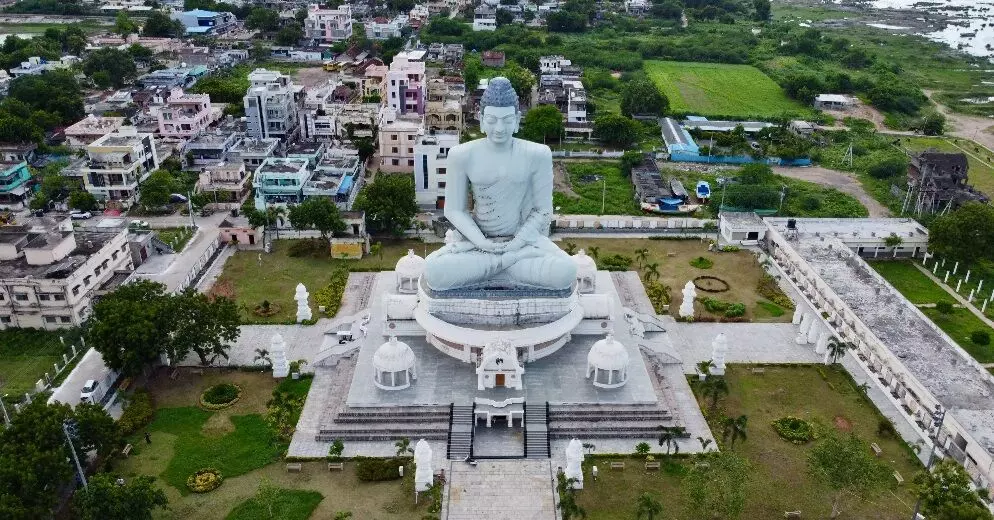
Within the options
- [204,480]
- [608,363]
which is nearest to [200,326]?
[204,480]

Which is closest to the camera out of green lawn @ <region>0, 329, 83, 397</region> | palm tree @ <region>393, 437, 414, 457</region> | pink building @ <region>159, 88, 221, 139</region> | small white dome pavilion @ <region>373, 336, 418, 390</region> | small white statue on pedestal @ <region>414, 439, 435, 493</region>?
small white statue on pedestal @ <region>414, 439, 435, 493</region>

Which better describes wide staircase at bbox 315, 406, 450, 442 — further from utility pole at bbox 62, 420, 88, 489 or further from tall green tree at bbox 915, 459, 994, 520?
tall green tree at bbox 915, 459, 994, 520

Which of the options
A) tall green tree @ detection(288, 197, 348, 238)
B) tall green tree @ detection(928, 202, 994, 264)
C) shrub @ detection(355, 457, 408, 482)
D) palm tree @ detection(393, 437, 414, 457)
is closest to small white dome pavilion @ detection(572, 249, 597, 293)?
palm tree @ detection(393, 437, 414, 457)

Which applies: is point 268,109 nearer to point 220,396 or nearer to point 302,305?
point 302,305

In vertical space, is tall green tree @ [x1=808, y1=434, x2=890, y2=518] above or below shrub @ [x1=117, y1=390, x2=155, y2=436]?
above

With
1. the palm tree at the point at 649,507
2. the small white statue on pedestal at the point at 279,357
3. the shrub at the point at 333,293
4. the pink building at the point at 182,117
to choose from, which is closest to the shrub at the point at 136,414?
the small white statue on pedestal at the point at 279,357
